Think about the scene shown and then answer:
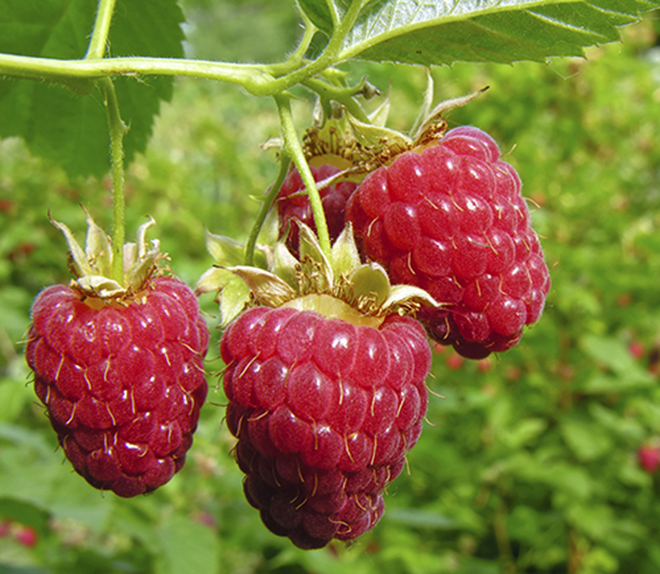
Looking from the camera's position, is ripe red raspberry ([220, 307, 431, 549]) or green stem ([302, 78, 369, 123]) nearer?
ripe red raspberry ([220, 307, 431, 549])

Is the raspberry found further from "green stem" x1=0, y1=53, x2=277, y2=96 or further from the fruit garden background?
the fruit garden background

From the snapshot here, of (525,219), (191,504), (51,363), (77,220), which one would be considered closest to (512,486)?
→ (191,504)

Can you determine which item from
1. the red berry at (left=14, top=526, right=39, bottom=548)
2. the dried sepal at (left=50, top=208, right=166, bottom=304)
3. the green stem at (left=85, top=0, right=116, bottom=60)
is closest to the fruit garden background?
the red berry at (left=14, top=526, right=39, bottom=548)

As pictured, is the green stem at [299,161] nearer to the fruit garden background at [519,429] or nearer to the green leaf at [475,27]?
the green leaf at [475,27]

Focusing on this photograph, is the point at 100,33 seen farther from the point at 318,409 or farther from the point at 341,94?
the point at 318,409

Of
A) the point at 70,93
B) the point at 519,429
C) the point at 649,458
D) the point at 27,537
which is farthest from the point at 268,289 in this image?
the point at 649,458

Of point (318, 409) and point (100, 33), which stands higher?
point (100, 33)
